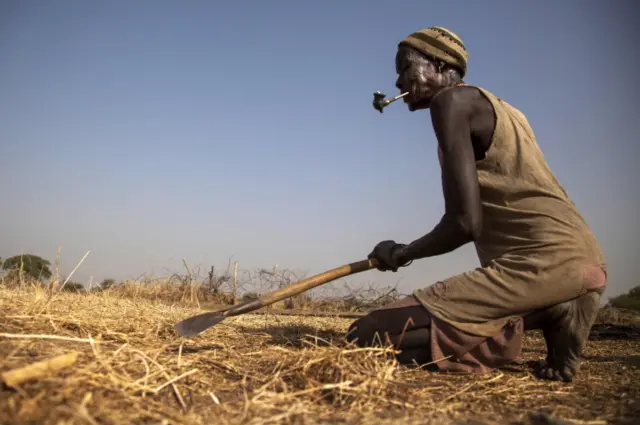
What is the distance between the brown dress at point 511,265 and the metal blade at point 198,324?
40.8 inches

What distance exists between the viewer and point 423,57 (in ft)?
8.87

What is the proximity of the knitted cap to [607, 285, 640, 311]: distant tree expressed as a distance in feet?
20.2

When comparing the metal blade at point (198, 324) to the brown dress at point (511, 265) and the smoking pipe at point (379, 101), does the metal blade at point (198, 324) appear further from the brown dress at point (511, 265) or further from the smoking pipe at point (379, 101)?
the smoking pipe at point (379, 101)

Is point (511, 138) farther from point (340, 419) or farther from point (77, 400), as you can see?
point (77, 400)

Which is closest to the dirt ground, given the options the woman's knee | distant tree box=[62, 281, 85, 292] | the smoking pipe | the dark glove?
the woman's knee

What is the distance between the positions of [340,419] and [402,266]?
1.23 metres

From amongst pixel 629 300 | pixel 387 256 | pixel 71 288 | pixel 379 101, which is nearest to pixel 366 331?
pixel 387 256

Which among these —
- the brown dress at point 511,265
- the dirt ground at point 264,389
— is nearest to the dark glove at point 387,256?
the brown dress at point 511,265

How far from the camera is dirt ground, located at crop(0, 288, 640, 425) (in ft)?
4.59

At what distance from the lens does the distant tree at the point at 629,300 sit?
281 inches

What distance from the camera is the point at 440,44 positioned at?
266 centimetres

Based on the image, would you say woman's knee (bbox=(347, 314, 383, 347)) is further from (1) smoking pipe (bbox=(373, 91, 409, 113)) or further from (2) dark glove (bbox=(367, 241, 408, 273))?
(1) smoking pipe (bbox=(373, 91, 409, 113))

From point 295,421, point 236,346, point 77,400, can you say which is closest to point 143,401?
point 77,400

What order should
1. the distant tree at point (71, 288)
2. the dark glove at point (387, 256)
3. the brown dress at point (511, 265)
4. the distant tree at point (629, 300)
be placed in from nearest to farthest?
the brown dress at point (511, 265) → the dark glove at point (387, 256) → the distant tree at point (71, 288) → the distant tree at point (629, 300)
